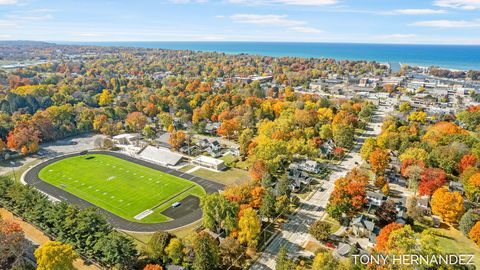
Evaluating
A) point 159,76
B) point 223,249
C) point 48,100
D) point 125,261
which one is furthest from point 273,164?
point 159,76

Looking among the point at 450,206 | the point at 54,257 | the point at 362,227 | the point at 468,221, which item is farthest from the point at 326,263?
the point at 54,257

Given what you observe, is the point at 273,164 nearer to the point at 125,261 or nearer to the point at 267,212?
the point at 267,212

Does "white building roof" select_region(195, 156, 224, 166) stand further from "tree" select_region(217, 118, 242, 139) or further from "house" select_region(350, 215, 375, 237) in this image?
"house" select_region(350, 215, 375, 237)

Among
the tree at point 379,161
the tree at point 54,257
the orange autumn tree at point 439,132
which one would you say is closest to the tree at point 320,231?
the tree at point 379,161

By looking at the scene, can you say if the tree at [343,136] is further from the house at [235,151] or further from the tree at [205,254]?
the tree at [205,254]

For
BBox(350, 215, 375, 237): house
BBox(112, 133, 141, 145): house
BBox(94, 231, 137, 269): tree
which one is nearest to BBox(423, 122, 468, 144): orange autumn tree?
BBox(350, 215, 375, 237): house
